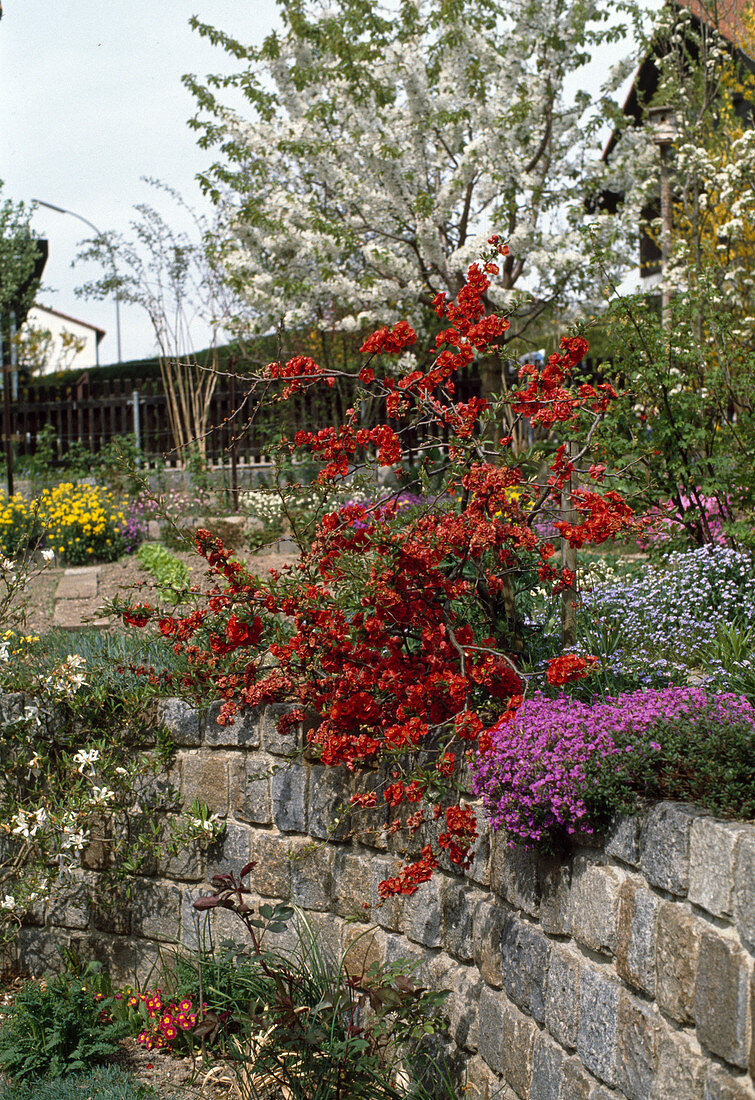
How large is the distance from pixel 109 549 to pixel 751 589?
6.22 meters

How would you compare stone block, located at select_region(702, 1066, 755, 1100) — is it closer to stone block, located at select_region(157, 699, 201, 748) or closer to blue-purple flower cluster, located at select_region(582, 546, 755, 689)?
blue-purple flower cluster, located at select_region(582, 546, 755, 689)

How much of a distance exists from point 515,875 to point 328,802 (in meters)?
1.03

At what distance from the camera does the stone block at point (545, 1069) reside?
288 centimetres

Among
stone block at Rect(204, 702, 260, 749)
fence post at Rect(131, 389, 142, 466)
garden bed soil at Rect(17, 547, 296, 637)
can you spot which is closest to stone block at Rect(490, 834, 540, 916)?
stone block at Rect(204, 702, 260, 749)

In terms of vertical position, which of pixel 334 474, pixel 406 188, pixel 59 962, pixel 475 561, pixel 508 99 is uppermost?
pixel 508 99

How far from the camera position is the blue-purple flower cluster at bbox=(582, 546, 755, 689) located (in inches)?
149

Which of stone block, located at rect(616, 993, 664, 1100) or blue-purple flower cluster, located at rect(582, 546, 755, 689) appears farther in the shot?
blue-purple flower cluster, located at rect(582, 546, 755, 689)

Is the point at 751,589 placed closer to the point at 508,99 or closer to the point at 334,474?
the point at 334,474

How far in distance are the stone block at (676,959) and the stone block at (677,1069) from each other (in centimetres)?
5

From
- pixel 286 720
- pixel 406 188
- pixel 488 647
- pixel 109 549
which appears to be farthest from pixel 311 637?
pixel 406 188

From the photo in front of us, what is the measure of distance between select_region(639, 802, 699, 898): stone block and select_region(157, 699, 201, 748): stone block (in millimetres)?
2301

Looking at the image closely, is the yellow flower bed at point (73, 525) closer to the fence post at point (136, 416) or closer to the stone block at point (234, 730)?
the fence post at point (136, 416)

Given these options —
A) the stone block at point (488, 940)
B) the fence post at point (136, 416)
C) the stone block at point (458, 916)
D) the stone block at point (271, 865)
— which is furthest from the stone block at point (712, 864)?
the fence post at point (136, 416)

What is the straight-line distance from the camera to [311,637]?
3.76 meters
